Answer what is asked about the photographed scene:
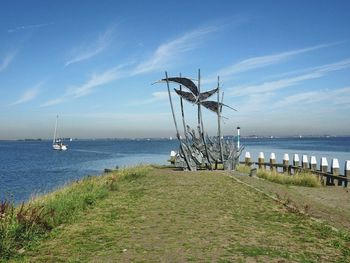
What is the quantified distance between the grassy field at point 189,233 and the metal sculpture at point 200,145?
9.45m

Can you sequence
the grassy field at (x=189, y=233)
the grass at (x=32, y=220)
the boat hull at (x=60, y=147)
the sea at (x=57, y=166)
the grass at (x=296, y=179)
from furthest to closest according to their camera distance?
1. the boat hull at (x=60, y=147)
2. the sea at (x=57, y=166)
3. the grass at (x=296, y=179)
4. the grass at (x=32, y=220)
5. the grassy field at (x=189, y=233)

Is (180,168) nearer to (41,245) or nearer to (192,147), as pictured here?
(192,147)

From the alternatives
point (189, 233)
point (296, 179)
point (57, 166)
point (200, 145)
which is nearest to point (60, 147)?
point (57, 166)

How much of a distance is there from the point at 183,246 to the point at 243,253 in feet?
3.61

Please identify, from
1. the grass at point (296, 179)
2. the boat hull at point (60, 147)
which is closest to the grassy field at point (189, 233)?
the grass at point (296, 179)

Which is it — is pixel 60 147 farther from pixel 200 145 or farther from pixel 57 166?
pixel 200 145

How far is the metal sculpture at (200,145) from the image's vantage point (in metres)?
23.5

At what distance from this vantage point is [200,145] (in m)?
24.5

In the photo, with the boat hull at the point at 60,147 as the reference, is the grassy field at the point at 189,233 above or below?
below

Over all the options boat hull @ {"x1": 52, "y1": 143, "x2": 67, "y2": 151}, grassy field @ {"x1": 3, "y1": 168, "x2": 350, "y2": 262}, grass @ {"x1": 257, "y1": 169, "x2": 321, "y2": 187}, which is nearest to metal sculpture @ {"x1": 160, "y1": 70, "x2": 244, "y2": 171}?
grass @ {"x1": 257, "y1": 169, "x2": 321, "y2": 187}

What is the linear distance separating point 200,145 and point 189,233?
51.1ft

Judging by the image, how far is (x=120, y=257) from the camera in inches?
288

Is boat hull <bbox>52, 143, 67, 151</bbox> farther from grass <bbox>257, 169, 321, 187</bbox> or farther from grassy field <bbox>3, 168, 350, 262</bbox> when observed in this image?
grassy field <bbox>3, 168, 350, 262</bbox>

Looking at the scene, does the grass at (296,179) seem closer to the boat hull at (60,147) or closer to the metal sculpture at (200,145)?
the metal sculpture at (200,145)
